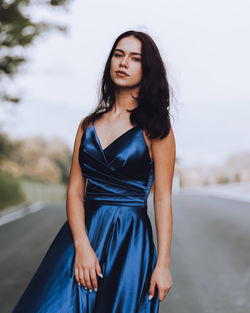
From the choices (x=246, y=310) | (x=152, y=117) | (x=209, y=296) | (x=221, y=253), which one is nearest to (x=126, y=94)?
(x=152, y=117)

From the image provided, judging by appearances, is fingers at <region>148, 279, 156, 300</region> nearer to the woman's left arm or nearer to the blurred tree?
the woman's left arm

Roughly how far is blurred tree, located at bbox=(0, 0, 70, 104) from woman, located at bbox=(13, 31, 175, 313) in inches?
632

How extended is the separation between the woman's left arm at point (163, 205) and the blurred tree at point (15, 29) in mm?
16258

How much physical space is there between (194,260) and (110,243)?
583 cm

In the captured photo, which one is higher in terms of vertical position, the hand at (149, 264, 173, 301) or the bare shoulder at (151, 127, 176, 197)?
the bare shoulder at (151, 127, 176, 197)

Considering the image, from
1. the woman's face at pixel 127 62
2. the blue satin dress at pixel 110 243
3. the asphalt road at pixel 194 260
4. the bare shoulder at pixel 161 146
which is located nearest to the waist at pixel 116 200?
the blue satin dress at pixel 110 243

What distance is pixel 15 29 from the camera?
1825 centimetres

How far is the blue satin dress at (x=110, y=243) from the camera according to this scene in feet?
6.58

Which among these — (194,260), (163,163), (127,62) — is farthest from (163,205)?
(194,260)

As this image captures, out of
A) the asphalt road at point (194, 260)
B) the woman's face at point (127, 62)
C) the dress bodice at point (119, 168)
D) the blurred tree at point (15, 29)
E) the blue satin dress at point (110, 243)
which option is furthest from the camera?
the blurred tree at point (15, 29)

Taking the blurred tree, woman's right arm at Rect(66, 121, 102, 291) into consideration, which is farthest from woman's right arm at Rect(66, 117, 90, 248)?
the blurred tree

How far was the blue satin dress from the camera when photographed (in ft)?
6.58

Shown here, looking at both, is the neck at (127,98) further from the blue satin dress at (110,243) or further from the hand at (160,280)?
the hand at (160,280)

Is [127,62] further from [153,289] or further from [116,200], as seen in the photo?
[153,289]
